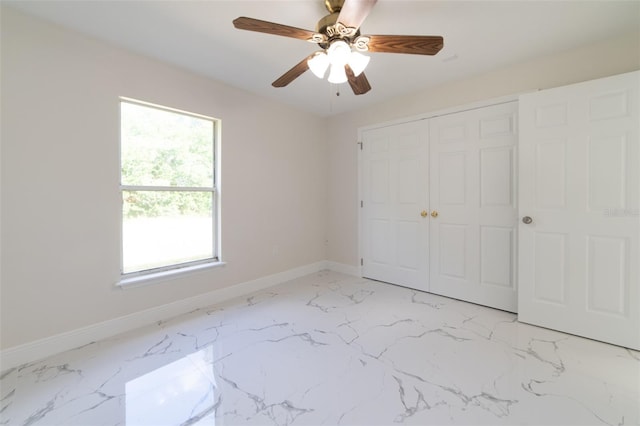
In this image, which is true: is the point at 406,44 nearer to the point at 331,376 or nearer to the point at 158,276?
the point at 331,376

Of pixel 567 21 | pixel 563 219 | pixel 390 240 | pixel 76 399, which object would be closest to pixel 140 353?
pixel 76 399

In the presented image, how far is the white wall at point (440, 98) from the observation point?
228 cm

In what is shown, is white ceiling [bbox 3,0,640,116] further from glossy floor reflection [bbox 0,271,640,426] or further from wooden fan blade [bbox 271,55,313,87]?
glossy floor reflection [bbox 0,271,640,426]

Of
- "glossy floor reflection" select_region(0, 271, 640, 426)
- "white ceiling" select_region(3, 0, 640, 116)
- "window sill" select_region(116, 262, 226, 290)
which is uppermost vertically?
"white ceiling" select_region(3, 0, 640, 116)

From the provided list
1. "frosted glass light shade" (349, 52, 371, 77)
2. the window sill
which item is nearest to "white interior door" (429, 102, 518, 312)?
"frosted glass light shade" (349, 52, 371, 77)

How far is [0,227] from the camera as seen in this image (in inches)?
72.9

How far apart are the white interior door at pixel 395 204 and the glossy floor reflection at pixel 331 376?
94 centimetres

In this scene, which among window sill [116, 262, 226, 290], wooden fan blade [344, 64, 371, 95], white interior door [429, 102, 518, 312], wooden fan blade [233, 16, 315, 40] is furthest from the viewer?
white interior door [429, 102, 518, 312]

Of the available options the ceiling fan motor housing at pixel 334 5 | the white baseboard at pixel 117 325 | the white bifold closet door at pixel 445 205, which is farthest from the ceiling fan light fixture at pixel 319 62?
the white baseboard at pixel 117 325

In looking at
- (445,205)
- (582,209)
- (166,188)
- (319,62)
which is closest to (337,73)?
(319,62)

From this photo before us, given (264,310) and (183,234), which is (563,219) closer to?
(264,310)

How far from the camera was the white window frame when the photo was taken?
2420 millimetres

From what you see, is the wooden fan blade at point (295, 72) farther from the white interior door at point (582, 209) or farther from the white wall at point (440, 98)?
the white interior door at point (582, 209)

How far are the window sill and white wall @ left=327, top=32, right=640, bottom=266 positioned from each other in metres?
1.99
